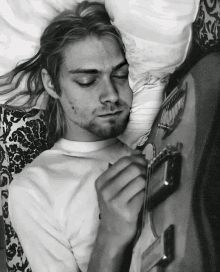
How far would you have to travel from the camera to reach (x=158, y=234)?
79 centimetres

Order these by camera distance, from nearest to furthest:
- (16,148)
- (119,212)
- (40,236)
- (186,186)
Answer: (186,186) → (119,212) → (40,236) → (16,148)

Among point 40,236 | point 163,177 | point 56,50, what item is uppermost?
point 56,50

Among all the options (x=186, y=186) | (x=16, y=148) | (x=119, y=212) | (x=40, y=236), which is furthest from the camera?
(x=16, y=148)

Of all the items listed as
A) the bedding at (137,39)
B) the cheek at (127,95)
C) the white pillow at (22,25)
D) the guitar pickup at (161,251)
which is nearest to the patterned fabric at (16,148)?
the bedding at (137,39)

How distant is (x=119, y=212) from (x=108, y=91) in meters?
0.23

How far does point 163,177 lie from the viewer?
0.79 metres

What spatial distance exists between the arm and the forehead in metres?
0.19

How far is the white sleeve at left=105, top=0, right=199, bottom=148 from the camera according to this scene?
84cm

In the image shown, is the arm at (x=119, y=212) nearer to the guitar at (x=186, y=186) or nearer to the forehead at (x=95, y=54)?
the guitar at (x=186, y=186)

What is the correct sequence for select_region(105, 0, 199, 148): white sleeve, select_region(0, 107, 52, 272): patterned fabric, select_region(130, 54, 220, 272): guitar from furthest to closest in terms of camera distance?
select_region(0, 107, 52, 272): patterned fabric → select_region(105, 0, 199, 148): white sleeve → select_region(130, 54, 220, 272): guitar

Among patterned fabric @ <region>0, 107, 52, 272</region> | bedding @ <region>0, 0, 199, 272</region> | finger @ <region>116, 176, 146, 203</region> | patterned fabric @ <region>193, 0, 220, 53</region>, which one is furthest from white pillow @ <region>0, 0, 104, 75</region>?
finger @ <region>116, 176, 146, 203</region>

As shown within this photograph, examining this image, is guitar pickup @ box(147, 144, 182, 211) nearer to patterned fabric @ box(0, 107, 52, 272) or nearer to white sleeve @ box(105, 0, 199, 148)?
white sleeve @ box(105, 0, 199, 148)

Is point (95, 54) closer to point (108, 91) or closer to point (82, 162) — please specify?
point (108, 91)

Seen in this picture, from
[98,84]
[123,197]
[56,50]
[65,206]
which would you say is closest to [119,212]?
[123,197]
